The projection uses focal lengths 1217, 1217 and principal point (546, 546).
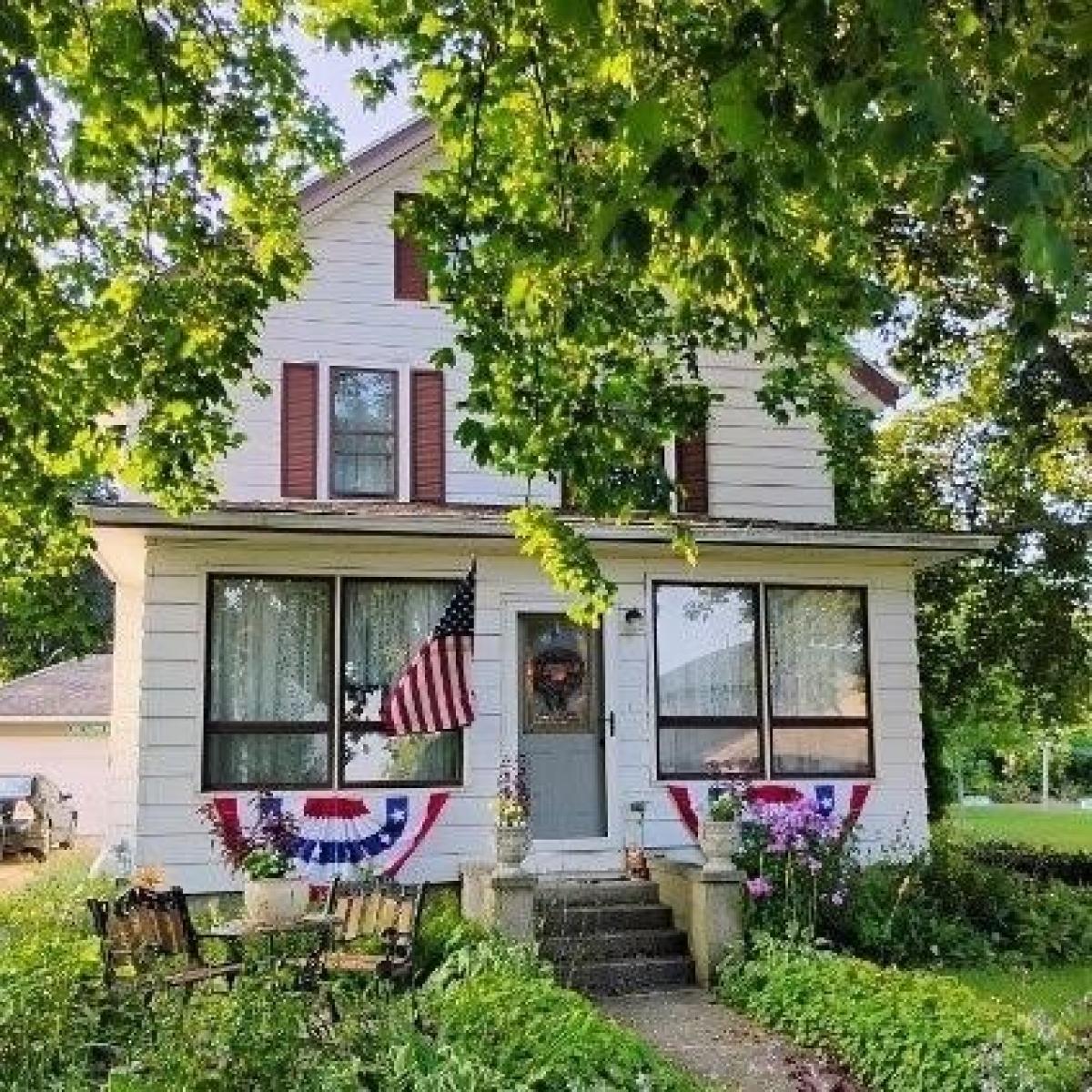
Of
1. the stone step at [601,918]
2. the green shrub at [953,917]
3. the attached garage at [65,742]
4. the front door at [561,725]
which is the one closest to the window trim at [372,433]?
the front door at [561,725]

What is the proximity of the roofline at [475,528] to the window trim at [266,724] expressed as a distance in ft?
2.27

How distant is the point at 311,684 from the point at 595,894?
127 inches

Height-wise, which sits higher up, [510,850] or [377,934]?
[510,850]

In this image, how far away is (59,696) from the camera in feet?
93.3

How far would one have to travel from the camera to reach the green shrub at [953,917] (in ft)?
34.2

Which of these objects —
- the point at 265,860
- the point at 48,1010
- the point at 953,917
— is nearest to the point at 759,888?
the point at 953,917

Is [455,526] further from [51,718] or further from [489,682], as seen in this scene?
[51,718]

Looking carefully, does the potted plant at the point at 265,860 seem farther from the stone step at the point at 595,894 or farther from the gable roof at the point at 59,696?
the gable roof at the point at 59,696

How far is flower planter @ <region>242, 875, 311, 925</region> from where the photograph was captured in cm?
859

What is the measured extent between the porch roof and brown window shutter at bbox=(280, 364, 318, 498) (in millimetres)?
431

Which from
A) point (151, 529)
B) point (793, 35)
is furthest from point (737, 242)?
point (151, 529)

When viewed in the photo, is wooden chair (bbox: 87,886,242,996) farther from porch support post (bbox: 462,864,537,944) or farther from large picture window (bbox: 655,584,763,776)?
large picture window (bbox: 655,584,763,776)

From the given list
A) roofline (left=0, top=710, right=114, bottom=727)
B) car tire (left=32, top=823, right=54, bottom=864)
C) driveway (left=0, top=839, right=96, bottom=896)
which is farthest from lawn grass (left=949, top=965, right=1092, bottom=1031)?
roofline (left=0, top=710, right=114, bottom=727)

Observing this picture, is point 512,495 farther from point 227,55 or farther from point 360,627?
point 227,55
